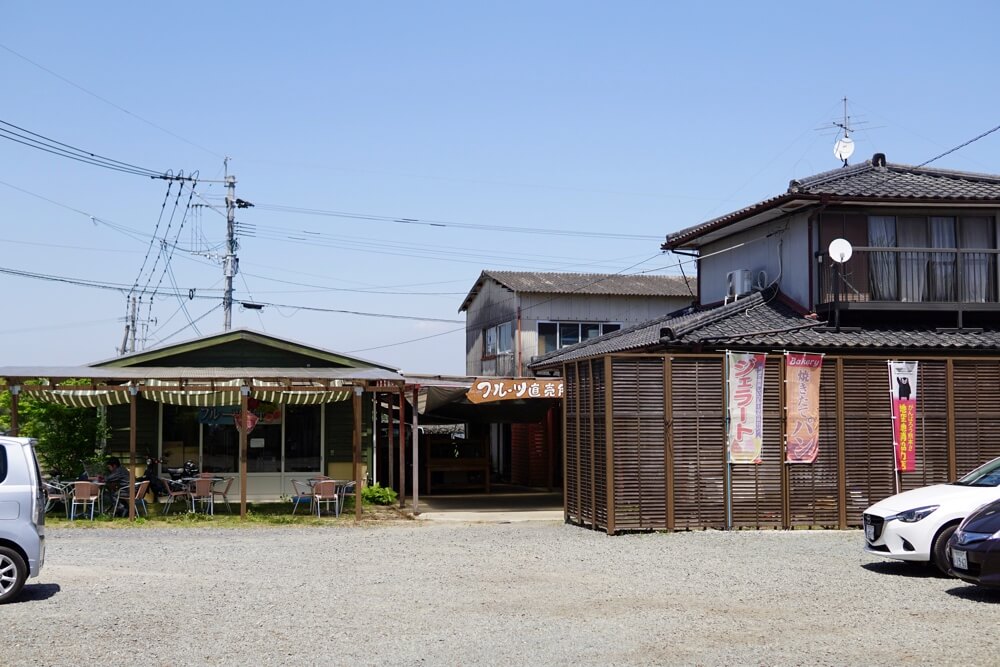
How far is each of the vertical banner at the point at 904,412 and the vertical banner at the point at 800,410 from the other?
1199mm

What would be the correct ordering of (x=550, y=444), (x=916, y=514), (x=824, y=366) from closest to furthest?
(x=916, y=514) → (x=824, y=366) → (x=550, y=444)

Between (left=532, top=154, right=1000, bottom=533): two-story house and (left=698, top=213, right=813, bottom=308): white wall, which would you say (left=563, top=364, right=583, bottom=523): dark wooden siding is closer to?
(left=532, top=154, right=1000, bottom=533): two-story house

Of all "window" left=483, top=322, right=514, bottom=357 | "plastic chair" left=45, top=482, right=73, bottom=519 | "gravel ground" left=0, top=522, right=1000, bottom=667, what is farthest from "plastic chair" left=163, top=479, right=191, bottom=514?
"window" left=483, top=322, right=514, bottom=357

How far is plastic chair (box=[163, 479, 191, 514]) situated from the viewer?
58.9 feet

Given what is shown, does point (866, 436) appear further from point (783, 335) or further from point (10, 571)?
point (10, 571)

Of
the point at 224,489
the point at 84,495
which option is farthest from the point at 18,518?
the point at 224,489

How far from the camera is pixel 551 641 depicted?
7922 mm

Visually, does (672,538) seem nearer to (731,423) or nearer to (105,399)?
(731,423)

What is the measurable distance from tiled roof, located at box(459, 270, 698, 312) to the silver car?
23.3m

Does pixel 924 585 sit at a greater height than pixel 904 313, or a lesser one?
lesser

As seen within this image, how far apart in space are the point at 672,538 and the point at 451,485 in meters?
10.6

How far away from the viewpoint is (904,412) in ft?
50.8

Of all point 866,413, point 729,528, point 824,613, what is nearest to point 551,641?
point 824,613

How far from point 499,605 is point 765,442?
6.88 meters
